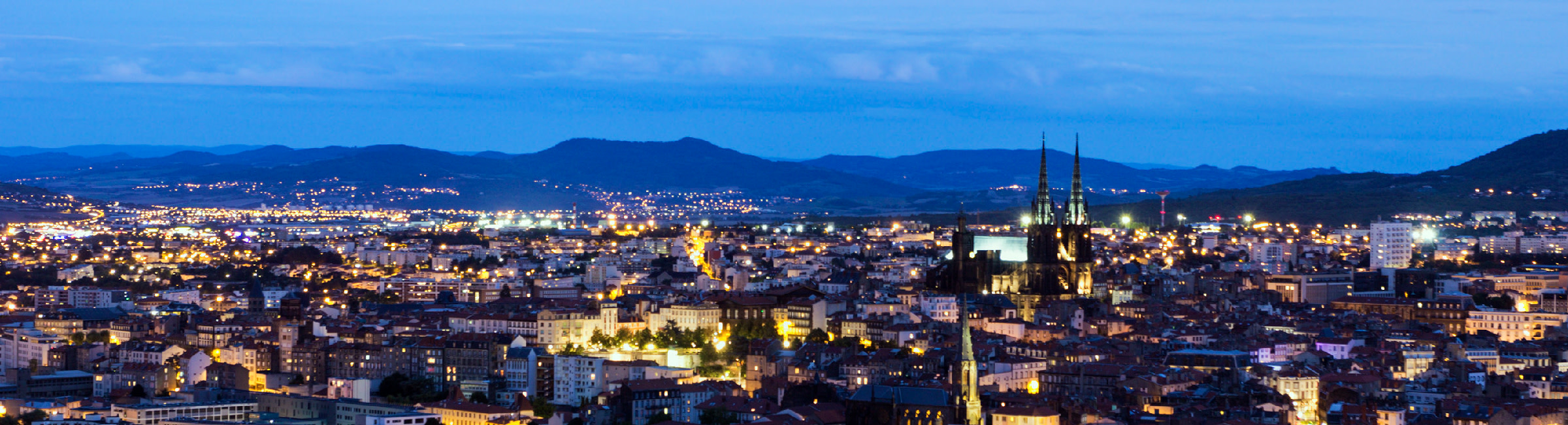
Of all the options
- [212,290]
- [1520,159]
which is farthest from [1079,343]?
[1520,159]

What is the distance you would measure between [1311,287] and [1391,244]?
17462 mm

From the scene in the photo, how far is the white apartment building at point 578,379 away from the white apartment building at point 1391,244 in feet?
179

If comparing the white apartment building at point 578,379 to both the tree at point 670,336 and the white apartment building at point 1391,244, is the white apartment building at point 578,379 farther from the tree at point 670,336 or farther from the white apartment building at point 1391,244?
the white apartment building at point 1391,244

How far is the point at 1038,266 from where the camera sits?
77812mm

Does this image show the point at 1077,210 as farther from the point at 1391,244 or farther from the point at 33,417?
the point at 33,417

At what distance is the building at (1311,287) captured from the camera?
84250mm

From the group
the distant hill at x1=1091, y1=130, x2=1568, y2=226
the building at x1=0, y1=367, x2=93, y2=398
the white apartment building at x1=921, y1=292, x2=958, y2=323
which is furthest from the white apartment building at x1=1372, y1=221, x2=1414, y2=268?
the building at x1=0, y1=367, x2=93, y2=398

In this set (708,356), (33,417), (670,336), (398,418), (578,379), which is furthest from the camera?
(670,336)

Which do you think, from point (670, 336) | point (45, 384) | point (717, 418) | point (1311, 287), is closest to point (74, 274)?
point (45, 384)

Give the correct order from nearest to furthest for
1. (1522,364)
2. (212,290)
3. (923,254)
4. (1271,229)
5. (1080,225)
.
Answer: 1. (1522,364)
2. (1080,225)
3. (212,290)
4. (923,254)
5. (1271,229)

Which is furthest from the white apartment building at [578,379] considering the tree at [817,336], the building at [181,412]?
the tree at [817,336]

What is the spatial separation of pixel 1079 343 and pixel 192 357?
883 inches

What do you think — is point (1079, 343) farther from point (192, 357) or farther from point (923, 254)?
point (923, 254)

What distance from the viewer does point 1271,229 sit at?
131875 mm
